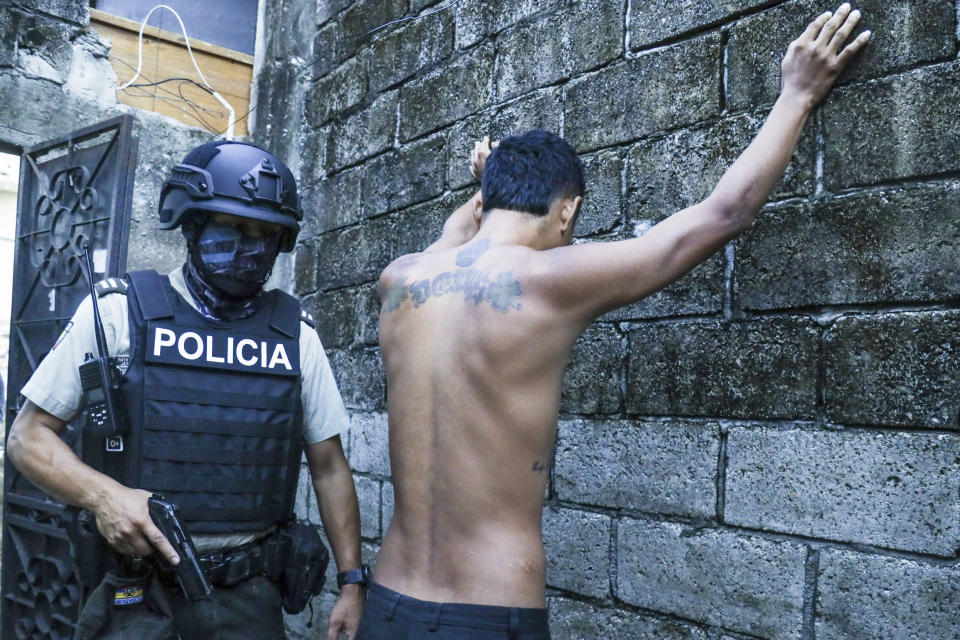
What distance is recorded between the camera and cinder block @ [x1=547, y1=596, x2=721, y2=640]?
2.67 meters

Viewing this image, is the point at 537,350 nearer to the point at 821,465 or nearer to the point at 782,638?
the point at 821,465

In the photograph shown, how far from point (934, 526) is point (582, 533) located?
117cm

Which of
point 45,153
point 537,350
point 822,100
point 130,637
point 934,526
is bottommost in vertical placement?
point 130,637

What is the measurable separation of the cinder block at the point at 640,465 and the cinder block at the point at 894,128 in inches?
34.2

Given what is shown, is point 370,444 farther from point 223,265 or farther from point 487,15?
point 487,15

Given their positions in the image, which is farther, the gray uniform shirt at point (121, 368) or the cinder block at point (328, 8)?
the cinder block at point (328, 8)

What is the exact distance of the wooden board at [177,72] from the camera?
512 centimetres

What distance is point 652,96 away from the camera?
291 centimetres

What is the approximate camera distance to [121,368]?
246 cm

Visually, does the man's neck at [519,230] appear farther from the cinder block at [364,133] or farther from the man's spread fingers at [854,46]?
the cinder block at [364,133]

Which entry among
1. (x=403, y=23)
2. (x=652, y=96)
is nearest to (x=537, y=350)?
(x=652, y=96)

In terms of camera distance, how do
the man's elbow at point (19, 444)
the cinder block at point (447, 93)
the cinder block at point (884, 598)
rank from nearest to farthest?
the cinder block at point (884, 598)
the man's elbow at point (19, 444)
the cinder block at point (447, 93)

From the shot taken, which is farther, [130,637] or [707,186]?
[707,186]

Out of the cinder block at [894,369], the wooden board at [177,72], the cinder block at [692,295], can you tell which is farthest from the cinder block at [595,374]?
the wooden board at [177,72]
